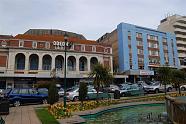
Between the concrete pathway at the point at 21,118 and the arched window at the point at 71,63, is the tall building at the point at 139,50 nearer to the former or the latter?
the arched window at the point at 71,63

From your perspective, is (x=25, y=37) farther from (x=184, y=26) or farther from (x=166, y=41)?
(x=184, y=26)

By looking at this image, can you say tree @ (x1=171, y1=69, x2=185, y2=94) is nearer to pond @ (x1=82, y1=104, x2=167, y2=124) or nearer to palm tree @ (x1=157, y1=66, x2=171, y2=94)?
palm tree @ (x1=157, y1=66, x2=171, y2=94)

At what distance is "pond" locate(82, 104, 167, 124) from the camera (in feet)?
38.7

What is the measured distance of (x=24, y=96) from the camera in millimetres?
21156

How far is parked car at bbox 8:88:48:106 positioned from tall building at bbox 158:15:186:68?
6267cm

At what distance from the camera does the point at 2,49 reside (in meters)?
48.5

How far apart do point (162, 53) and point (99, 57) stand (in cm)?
2428

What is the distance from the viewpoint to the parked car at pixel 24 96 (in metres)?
20.6

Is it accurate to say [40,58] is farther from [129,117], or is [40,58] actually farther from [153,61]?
[129,117]

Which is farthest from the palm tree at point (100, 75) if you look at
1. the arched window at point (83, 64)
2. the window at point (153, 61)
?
the window at point (153, 61)

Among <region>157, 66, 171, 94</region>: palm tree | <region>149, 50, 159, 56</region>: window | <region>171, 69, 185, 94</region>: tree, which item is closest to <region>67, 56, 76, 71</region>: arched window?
<region>149, 50, 159, 56</region>: window

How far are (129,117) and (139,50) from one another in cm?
5188

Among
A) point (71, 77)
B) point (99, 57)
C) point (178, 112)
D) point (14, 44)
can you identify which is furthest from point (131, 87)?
point (14, 44)

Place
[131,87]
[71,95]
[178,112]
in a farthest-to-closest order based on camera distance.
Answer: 1. [131,87]
2. [71,95]
3. [178,112]
